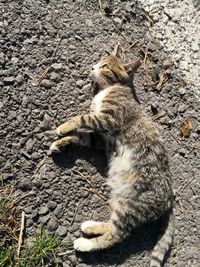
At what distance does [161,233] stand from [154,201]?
1.33 feet

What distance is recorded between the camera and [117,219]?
420 cm

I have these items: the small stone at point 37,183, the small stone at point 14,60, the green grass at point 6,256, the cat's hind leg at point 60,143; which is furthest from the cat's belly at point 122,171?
the small stone at point 14,60

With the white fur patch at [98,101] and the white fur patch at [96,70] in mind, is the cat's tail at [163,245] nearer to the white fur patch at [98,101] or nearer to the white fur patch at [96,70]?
the white fur patch at [98,101]

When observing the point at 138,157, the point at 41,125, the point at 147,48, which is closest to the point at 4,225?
the point at 41,125

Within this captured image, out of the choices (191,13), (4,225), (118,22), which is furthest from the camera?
(191,13)

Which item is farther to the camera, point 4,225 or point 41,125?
point 41,125

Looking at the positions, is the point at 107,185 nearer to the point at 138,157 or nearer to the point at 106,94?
the point at 138,157

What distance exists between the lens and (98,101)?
4.49m

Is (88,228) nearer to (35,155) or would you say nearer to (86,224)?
(86,224)

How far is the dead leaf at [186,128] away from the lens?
4805mm

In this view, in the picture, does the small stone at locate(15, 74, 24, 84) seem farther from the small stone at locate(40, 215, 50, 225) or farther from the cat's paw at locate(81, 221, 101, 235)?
the cat's paw at locate(81, 221, 101, 235)

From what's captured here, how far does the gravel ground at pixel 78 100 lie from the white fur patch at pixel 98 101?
0.09 metres

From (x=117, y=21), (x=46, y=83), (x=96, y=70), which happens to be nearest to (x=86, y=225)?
(x=46, y=83)

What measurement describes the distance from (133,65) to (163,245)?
5.58 ft
